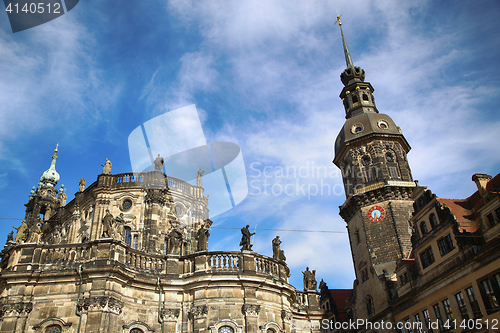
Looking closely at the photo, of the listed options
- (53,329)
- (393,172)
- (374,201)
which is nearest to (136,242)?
(53,329)

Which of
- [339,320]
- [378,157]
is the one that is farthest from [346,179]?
[339,320]

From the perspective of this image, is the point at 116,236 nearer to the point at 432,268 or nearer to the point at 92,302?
the point at 92,302

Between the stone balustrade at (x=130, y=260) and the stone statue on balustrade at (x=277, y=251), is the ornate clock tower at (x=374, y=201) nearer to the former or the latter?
the stone statue on balustrade at (x=277, y=251)

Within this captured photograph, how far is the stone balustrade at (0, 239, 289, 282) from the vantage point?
20938mm

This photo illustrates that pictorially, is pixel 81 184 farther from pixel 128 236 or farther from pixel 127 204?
pixel 128 236

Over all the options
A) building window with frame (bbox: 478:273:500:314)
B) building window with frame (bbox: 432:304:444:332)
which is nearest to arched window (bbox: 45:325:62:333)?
building window with frame (bbox: 478:273:500:314)

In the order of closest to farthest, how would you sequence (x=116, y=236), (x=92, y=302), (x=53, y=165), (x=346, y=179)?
(x=92, y=302) < (x=116, y=236) < (x=346, y=179) < (x=53, y=165)

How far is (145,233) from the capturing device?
29.4 metres

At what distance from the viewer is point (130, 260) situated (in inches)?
875

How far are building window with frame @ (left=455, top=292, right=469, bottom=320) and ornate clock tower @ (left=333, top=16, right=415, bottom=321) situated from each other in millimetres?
10333

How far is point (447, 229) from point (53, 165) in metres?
49.5

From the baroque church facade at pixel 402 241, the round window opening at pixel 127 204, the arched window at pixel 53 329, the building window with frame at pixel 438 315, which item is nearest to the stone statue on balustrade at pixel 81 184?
the round window opening at pixel 127 204

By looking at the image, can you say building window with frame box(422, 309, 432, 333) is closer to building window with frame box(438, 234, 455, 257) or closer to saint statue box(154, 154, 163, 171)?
building window with frame box(438, 234, 455, 257)

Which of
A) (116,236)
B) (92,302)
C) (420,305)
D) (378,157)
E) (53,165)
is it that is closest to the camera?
(92,302)
